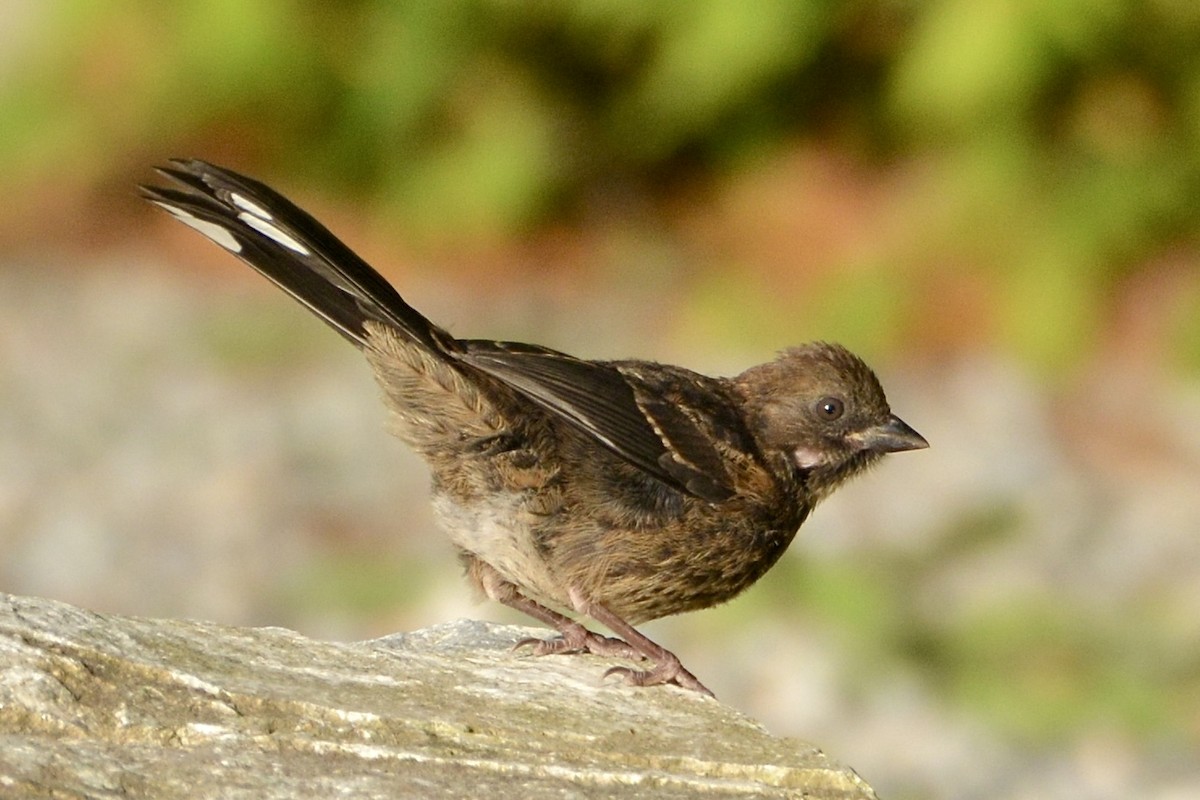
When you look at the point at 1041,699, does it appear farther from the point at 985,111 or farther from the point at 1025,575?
the point at 985,111

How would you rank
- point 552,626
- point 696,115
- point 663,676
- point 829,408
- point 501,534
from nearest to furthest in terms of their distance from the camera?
point 663,676 < point 501,534 < point 552,626 < point 829,408 < point 696,115

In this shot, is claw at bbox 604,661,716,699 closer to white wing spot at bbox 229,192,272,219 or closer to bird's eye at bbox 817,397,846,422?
bird's eye at bbox 817,397,846,422

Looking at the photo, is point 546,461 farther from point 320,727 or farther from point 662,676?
point 320,727

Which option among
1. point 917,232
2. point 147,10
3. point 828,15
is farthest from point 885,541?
point 147,10

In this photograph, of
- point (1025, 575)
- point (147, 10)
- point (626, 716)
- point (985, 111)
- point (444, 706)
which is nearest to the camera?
point (444, 706)

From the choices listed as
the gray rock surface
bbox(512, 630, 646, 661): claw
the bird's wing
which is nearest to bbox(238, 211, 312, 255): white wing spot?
the bird's wing

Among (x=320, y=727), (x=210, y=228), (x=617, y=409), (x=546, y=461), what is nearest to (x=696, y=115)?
A: (x=617, y=409)
